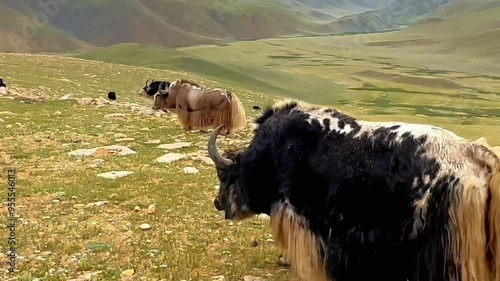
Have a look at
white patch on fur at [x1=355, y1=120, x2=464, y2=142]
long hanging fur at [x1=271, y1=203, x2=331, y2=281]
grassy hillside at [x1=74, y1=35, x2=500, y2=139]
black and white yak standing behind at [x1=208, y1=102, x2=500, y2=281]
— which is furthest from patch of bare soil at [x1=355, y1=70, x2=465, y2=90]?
white patch on fur at [x1=355, y1=120, x2=464, y2=142]

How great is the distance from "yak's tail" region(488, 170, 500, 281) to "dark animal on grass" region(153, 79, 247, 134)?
14482 millimetres

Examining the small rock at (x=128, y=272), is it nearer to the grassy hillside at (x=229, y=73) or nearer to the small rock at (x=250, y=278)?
the small rock at (x=250, y=278)

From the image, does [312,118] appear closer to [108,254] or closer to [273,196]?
[273,196]

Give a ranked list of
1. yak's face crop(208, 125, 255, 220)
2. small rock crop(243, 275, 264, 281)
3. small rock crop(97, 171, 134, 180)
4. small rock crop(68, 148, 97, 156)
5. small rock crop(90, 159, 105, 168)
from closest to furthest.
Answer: yak's face crop(208, 125, 255, 220) → small rock crop(243, 275, 264, 281) → small rock crop(97, 171, 134, 180) → small rock crop(90, 159, 105, 168) → small rock crop(68, 148, 97, 156)

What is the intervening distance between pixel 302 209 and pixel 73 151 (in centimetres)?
1035

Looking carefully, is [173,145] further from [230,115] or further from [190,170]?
[230,115]

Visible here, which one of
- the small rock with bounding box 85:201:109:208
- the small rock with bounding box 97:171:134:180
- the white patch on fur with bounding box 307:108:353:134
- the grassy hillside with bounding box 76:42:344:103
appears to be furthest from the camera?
the grassy hillside with bounding box 76:42:344:103

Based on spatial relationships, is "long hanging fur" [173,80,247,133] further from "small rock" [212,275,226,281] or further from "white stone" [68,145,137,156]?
"small rock" [212,275,226,281]

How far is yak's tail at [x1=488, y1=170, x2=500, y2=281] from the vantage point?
4301 millimetres

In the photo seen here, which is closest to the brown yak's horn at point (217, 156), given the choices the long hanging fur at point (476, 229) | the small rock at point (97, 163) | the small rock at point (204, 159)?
the long hanging fur at point (476, 229)

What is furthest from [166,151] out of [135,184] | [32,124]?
[32,124]

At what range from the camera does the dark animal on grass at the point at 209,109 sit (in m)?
19.2

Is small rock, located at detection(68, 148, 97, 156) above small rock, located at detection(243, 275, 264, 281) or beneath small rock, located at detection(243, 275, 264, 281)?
above

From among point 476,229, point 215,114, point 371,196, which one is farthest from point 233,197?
point 215,114
